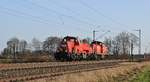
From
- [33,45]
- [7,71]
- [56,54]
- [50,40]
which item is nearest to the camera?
[7,71]

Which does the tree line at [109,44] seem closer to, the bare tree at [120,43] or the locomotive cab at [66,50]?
the bare tree at [120,43]

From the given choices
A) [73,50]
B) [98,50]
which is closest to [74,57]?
[73,50]

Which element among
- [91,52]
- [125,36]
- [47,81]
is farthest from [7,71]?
[125,36]

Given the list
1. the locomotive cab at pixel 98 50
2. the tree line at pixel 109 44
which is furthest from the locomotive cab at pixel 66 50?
the tree line at pixel 109 44

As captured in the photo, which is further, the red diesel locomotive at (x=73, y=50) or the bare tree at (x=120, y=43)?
the bare tree at (x=120, y=43)

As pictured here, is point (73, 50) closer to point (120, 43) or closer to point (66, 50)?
point (66, 50)

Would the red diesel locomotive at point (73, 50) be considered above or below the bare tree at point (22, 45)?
below

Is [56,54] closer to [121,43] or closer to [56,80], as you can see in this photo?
[56,80]

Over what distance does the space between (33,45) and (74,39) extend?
92.6 metres

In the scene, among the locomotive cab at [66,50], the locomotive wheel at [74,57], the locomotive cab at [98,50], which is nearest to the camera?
the locomotive cab at [66,50]

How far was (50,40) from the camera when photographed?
13938 cm

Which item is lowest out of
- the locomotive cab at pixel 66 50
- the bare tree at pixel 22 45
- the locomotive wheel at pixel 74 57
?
the locomotive wheel at pixel 74 57

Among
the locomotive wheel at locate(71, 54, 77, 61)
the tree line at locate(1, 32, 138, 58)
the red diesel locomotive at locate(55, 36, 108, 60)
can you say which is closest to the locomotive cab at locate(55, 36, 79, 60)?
the red diesel locomotive at locate(55, 36, 108, 60)

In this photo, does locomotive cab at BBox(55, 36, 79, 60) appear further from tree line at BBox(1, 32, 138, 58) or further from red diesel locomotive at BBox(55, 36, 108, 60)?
tree line at BBox(1, 32, 138, 58)
